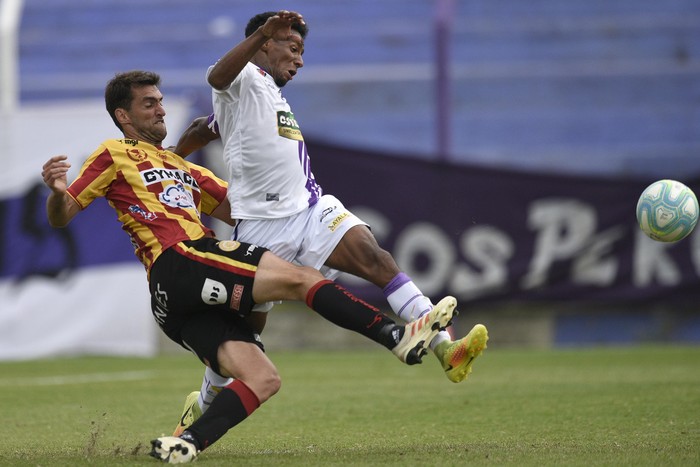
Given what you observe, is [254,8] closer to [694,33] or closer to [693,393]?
[694,33]

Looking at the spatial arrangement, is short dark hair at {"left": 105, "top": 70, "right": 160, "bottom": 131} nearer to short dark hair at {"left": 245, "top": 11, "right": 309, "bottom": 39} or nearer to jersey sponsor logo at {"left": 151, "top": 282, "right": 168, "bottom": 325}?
short dark hair at {"left": 245, "top": 11, "right": 309, "bottom": 39}

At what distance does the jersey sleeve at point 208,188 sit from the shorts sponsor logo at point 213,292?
91 centimetres

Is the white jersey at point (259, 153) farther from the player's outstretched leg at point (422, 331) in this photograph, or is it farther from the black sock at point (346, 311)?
the player's outstretched leg at point (422, 331)

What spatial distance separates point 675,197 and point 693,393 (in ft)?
7.15

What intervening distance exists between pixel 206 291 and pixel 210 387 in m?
0.92

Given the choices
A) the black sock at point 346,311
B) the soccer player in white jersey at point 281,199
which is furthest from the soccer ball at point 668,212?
the black sock at point 346,311

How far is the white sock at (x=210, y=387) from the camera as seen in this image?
583 cm

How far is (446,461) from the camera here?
16.2 ft

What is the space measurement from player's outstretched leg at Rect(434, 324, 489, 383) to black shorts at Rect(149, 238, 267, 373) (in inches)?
37.6

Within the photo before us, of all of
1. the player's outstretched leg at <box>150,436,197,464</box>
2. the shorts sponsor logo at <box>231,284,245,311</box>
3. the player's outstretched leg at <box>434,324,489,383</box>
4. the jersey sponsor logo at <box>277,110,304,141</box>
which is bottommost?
the player's outstretched leg at <box>150,436,197,464</box>

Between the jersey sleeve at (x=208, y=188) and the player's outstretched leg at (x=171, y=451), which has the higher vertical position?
the jersey sleeve at (x=208, y=188)

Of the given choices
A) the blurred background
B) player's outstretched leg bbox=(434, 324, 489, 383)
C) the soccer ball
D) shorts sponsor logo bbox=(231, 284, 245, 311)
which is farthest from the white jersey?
the blurred background

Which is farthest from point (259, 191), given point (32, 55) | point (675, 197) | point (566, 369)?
point (32, 55)

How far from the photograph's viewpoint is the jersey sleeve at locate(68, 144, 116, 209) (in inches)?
214
